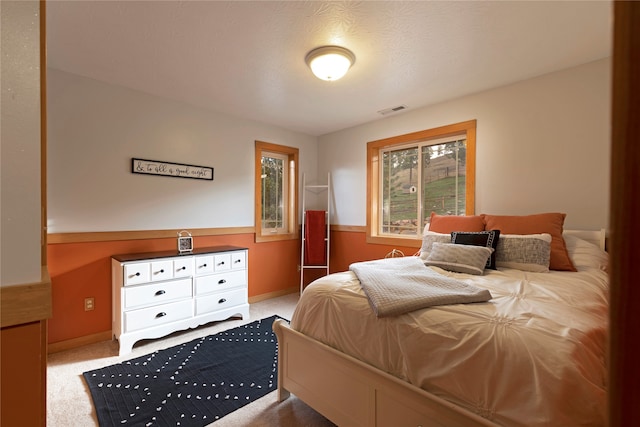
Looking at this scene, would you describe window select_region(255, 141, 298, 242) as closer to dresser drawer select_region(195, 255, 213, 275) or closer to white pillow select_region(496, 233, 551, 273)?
dresser drawer select_region(195, 255, 213, 275)

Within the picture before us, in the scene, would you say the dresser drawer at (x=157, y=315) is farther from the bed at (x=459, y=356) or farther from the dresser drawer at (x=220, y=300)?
the bed at (x=459, y=356)

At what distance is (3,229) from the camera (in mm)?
655

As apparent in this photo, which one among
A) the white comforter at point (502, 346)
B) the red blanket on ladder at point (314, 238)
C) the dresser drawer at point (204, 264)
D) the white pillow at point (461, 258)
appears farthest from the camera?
the red blanket on ladder at point (314, 238)

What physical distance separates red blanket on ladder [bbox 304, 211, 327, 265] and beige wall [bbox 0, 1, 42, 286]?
140 inches

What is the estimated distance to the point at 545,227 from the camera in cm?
222

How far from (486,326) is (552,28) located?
6.80 feet

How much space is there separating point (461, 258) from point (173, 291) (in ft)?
8.26

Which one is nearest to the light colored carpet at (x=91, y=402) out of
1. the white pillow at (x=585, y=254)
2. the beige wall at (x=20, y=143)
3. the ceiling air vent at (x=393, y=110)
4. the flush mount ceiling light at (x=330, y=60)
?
the beige wall at (x=20, y=143)

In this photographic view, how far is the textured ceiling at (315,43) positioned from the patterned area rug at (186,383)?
2.40 m

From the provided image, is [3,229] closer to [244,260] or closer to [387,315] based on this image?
[387,315]

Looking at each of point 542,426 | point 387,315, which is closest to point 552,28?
point 387,315

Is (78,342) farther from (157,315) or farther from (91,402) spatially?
(91,402)

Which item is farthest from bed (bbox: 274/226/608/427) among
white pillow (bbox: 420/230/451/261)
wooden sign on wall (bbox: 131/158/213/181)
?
wooden sign on wall (bbox: 131/158/213/181)

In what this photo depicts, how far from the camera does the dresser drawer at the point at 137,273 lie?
8.08 ft
